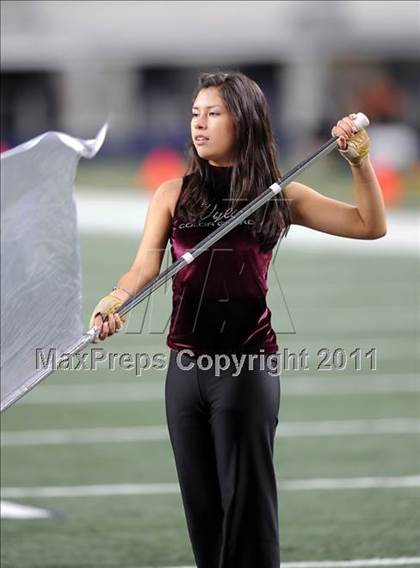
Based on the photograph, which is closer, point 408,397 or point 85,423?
point 85,423

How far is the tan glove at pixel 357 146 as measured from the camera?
4289 mm

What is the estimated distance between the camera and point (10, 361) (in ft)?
17.0

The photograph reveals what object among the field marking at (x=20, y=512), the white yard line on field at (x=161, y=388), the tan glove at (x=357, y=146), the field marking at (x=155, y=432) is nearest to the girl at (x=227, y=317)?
the tan glove at (x=357, y=146)

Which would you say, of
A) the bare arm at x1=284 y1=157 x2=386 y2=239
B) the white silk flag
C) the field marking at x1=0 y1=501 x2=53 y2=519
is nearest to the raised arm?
the bare arm at x1=284 y1=157 x2=386 y2=239

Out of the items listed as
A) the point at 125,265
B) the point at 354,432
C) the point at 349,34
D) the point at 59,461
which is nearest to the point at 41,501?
the point at 59,461

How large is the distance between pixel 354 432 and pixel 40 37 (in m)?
42.5

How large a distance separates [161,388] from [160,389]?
55mm

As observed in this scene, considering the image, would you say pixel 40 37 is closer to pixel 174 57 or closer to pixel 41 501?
pixel 174 57

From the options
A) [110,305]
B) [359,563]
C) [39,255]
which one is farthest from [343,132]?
[359,563]

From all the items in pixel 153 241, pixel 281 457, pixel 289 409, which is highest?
pixel 289 409

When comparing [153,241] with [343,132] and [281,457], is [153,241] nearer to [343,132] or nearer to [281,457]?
[343,132]

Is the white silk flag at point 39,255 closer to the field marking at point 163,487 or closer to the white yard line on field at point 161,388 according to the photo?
the field marking at point 163,487

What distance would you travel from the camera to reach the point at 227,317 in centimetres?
431

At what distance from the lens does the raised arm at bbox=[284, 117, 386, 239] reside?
14.5 ft
